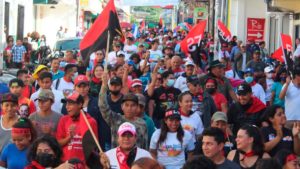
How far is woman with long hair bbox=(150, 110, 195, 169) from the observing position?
852 cm

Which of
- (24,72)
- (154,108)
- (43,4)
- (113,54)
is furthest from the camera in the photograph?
(43,4)

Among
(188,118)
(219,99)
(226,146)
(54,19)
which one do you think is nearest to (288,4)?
(219,99)

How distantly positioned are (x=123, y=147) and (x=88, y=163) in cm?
114

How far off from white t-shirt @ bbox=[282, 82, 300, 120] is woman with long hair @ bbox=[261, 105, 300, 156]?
7.88 feet

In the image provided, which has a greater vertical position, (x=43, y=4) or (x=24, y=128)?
(x=43, y=4)

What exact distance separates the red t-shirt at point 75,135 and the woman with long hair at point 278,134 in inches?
79.9

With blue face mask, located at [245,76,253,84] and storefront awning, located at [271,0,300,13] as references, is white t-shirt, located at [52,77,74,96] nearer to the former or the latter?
blue face mask, located at [245,76,253,84]

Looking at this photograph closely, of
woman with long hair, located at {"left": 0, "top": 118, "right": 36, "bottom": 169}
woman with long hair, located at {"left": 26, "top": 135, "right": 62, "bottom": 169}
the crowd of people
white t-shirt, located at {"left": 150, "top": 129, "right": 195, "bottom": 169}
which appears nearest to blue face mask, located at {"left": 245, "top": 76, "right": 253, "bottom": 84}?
the crowd of people

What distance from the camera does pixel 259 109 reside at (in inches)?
400

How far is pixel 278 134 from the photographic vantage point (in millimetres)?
8539

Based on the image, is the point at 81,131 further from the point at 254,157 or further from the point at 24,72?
the point at 24,72

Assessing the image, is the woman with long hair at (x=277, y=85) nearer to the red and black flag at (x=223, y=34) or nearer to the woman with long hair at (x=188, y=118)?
the woman with long hair at (x=188, y=118)

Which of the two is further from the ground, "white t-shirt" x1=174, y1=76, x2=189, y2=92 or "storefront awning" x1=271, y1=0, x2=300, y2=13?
"storefront awning" x1=271, y1=0, x2=300, y2=13

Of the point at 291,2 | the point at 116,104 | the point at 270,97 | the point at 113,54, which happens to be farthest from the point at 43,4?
the point at 116,104
